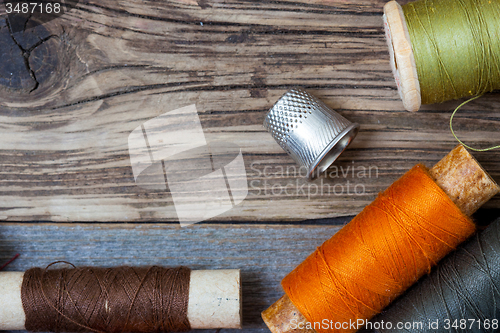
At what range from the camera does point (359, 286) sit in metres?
0.95

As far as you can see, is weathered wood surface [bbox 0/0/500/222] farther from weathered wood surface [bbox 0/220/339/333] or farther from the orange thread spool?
the orange thread spool

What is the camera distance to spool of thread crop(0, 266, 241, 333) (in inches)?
39.6

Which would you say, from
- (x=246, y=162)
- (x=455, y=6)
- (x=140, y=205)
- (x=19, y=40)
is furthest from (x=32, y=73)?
(x=455, y=6)

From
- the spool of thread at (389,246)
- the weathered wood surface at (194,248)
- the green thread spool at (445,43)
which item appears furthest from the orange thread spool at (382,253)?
the green thread spool at (445,43)

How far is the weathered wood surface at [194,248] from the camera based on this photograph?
113 cm

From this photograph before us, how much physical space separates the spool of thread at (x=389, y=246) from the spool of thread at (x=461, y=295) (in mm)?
38

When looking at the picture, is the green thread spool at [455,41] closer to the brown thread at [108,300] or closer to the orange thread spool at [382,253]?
the orange thread spool at [382,253]

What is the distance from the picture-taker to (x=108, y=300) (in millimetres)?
1009

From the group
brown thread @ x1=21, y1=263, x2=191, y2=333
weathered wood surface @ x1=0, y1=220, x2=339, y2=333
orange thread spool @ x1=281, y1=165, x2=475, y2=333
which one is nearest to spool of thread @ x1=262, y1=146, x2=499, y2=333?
orange thread spool @ x1=281, y1=165, x2=475, y2=333

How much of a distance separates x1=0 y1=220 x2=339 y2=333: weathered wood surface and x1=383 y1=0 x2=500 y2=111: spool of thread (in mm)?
509

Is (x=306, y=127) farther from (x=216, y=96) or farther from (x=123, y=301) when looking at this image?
(x=123, y=301)

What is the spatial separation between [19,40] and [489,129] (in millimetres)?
1483

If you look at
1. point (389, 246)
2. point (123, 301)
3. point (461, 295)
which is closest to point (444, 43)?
point (389, 246)

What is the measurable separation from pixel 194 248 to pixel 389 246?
0.58m
